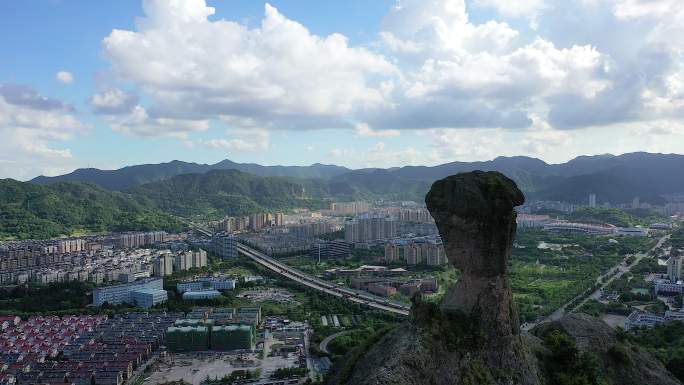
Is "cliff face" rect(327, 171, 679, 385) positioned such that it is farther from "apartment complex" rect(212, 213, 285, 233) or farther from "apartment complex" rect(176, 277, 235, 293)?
"apartment complex" rect(212, 213, 285, 233)

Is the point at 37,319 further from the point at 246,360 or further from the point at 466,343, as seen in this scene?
the point at 466,343

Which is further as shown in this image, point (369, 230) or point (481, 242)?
point (369, 230)

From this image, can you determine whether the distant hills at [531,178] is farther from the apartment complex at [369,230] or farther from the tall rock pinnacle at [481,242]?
the tall rock pinnacle at [481,242]

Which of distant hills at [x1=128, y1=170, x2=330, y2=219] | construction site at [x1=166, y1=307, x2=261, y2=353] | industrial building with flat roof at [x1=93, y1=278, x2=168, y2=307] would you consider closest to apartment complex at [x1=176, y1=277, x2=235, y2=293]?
industrial building with flat roof at [x1=93, y1=278, x2=168, y2=307]

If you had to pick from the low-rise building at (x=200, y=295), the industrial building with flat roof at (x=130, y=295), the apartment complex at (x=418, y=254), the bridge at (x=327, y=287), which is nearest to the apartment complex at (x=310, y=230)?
the bridge at (x=327, y=287)

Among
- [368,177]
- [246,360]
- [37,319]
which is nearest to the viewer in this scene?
[246,360]

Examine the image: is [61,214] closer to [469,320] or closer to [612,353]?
[612,353]

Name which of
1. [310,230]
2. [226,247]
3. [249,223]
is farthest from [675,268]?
[249,223]

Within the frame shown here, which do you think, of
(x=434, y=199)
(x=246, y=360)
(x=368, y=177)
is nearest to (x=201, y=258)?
(x=246, y=360)
